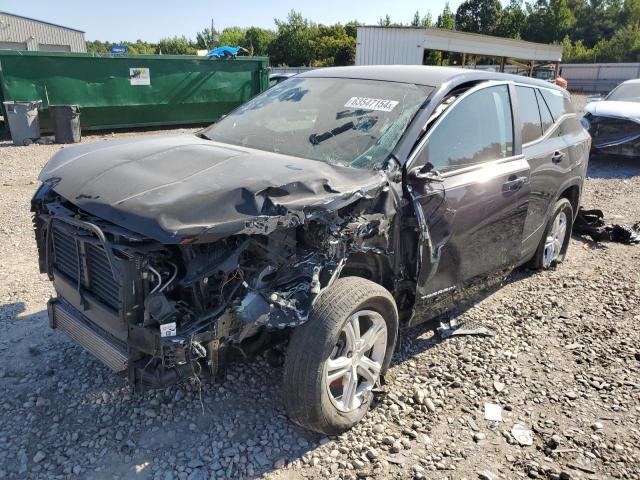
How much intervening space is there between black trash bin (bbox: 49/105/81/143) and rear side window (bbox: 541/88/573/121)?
1089 cm

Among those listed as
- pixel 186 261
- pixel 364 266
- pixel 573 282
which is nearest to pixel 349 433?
pixel 364 266

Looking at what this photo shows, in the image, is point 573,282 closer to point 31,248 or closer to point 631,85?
point 31,248

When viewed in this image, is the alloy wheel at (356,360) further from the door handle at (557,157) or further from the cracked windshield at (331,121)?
the door handle at (557,157)

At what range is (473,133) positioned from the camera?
12.3 ft

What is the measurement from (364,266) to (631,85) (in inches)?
481

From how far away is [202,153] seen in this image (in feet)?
10.6

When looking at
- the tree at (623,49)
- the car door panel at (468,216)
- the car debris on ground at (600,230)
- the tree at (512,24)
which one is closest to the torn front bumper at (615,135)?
the car debris on ground at (600,230)

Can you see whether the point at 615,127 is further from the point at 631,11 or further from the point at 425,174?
the point at 631,11

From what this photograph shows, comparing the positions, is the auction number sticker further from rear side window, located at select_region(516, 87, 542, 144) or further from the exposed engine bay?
the exposed engine bay

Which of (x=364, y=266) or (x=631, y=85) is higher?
(x=631, y=85)

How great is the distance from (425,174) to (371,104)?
0.72 metres

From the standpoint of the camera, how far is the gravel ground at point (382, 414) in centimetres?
273

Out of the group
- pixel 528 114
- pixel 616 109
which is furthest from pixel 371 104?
pixel 616 109

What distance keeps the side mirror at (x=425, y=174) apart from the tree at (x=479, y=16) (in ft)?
229
